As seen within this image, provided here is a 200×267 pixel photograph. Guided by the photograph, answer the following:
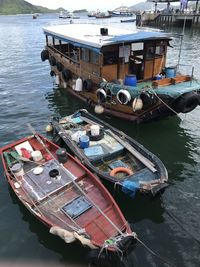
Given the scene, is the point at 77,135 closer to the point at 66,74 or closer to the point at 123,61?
the point at 123,61

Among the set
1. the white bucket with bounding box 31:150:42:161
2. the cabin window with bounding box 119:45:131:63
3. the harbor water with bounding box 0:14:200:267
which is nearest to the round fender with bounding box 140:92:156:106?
the harbor water with bounding box 0:14:200:267

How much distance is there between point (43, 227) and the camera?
320 inches

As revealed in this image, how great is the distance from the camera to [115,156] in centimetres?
1023

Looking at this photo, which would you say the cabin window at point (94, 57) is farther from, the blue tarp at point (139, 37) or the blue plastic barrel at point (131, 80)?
the blue plastic barrel at point (131, 80)

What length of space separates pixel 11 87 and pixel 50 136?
9532 mm

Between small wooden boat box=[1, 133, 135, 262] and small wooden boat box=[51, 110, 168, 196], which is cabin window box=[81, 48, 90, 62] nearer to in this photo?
small wooden boat box=[51, 110, 168, 196]

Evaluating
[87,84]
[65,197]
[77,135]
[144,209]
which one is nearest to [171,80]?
[87,84]

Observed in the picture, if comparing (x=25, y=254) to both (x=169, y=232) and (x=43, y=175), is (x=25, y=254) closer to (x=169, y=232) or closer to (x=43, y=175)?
(x=43, y=175)

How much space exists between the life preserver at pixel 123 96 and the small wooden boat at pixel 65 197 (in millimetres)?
4002

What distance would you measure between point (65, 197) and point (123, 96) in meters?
5.83

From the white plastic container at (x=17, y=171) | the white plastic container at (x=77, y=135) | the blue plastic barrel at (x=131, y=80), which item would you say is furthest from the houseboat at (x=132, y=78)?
the white plastic container at (x=17, y=171)

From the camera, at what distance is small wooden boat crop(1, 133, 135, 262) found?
6.67 m

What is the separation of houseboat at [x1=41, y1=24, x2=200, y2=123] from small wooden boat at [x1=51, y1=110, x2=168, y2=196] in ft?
5.70

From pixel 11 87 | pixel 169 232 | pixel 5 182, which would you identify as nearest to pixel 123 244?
pixel 169 232
